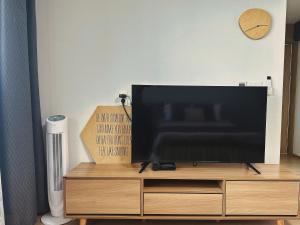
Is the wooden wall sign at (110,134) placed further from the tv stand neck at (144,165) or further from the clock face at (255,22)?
the clock face at (255,22)

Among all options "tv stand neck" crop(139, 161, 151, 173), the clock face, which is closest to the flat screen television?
"tv stand neck" crop(139, 161, 151, 173)

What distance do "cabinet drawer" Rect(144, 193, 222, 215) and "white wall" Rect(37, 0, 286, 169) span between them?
0.94 metres

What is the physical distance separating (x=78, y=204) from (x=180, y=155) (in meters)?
0.93

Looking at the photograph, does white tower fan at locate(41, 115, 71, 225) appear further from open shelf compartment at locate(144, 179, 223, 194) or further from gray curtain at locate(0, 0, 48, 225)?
open shelf compartment at locate(144, 179, 223, 194)

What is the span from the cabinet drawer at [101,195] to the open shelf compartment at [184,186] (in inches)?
5.3

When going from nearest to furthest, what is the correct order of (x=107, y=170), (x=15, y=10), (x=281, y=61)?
(x=15, y=10)
(x=107, y=170)
(x=281, y=61)

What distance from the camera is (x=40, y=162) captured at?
7.00 feet

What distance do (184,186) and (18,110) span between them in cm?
146

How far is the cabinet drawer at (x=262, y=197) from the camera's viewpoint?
1866 millimetres

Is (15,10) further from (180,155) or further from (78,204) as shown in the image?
Result: (180,155)

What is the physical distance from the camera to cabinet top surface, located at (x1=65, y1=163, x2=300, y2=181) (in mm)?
1889

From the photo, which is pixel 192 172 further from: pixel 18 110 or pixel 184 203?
pixel 18 110

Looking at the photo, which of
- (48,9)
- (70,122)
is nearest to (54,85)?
(70,122)

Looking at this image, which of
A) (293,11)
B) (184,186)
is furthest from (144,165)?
(293,11)
